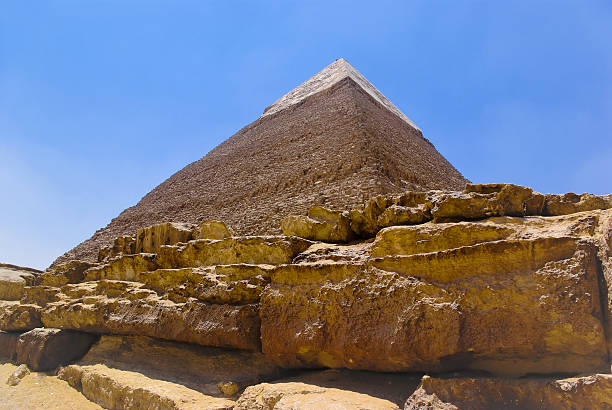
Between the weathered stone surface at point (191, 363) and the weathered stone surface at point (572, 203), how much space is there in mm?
2116

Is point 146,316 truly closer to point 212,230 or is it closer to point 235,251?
point 235,251

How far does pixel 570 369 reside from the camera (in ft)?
5.92

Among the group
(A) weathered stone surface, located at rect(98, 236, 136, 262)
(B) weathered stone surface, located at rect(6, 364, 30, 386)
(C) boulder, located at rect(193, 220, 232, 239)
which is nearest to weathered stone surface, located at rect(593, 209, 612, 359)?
(C) boulder, located at rect(193, 220, 232, 239)

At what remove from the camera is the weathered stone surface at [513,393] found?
157cm

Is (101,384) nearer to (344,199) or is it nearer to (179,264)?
(179,264)

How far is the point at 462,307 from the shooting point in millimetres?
2049

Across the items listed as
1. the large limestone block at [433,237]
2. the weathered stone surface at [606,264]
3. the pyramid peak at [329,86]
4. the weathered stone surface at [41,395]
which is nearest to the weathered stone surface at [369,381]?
the large limestone block at [433,237]

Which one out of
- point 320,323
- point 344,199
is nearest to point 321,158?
point 344,199

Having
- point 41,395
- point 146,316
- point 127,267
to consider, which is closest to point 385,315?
point 146,316

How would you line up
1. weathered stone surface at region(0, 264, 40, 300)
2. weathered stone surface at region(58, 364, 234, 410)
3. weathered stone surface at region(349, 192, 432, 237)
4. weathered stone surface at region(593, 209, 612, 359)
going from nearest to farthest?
1. weathered stone surface at region(593, 209, 612, 359)
2. weathered stone surface at region(58, 364, 234, 410)
3. weathered stone surface at region(349, 192, 432, 237)
4. weathered stone surface at region(0, 264, 40, 300)

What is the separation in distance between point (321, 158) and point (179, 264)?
17.5m

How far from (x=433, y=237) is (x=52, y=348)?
4.16 metres

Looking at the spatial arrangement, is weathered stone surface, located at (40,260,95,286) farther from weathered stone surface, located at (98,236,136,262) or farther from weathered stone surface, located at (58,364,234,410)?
weathered stone surface, located at (58,364,234,410)

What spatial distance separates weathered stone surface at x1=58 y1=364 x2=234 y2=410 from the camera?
8.55 feet
